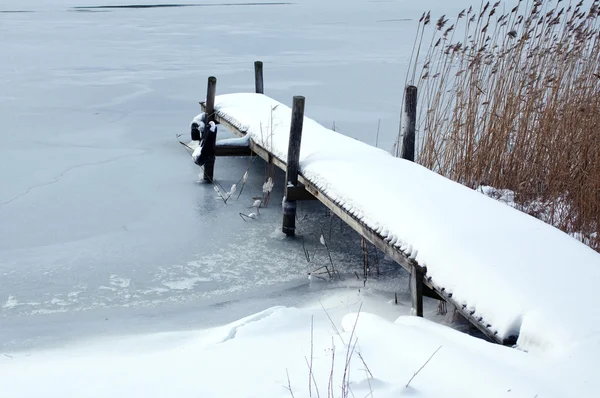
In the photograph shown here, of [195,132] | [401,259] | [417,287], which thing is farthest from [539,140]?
[195,132]

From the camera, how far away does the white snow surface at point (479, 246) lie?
2506 mm

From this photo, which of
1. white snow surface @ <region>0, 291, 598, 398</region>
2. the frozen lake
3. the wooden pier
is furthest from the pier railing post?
the frozen lake

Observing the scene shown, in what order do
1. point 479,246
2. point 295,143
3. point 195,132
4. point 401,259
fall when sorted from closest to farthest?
point 479,246
point 401,259
point 295,143
point 195,132

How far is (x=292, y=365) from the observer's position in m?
2.58

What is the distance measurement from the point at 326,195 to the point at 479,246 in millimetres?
1334

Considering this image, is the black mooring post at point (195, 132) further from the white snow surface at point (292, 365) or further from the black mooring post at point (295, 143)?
the white snow surface at point (292, 365)

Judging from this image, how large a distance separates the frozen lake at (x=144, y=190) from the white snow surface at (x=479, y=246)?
64 cm

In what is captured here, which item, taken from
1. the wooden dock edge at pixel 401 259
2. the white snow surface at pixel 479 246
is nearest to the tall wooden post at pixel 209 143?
the wooden dock edge at pixel 401 259

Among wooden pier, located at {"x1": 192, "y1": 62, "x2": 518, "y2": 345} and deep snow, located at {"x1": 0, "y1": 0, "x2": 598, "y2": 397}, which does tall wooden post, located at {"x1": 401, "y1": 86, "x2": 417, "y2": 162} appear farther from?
deep snow, located at {"x1": 0, "y1": 0, "x2": 598, "y2": 397}

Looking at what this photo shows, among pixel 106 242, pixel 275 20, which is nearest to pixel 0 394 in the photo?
pixel 106 242

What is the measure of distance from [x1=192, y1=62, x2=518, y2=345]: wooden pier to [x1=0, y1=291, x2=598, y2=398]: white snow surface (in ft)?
0.46

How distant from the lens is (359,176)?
161 inches

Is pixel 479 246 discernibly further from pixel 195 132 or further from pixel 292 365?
pixel 195 132

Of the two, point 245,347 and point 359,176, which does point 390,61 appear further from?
point 245,347
